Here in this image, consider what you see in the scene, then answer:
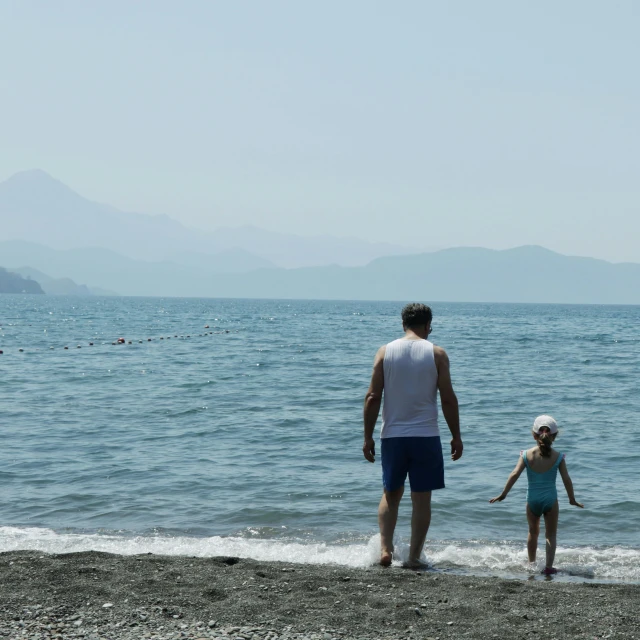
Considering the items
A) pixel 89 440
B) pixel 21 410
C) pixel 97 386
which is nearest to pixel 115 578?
pixel 89 440

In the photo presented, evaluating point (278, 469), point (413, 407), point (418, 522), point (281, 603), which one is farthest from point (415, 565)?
point (278, 469)

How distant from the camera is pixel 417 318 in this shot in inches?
297

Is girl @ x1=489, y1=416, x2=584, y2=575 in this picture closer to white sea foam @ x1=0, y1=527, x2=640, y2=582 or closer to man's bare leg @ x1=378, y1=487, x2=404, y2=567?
white sea foam @ x1=0, y1=527, x2=640, y2=582

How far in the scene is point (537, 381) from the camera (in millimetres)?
27125

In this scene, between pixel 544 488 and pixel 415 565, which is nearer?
pixel 415 565

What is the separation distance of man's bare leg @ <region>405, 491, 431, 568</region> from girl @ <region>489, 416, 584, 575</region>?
91cm

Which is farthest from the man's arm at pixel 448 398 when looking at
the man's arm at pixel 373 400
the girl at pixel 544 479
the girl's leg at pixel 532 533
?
the girl's leg at pixel 532 533

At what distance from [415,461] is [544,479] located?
1475 millimetres

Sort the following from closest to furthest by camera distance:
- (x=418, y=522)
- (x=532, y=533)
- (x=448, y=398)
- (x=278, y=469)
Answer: (x=448, y=398)
(x=418, y=522)
(x=532, y=533)
(x=278, y=469)

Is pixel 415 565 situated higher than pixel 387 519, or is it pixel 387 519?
pixel 387 519

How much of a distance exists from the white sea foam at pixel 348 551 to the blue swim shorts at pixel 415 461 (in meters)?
1.06

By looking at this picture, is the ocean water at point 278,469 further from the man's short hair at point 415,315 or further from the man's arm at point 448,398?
the man's short hair at point 415,315

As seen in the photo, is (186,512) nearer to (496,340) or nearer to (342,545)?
(342,545)

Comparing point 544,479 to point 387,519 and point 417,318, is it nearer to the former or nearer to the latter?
point 387,519
